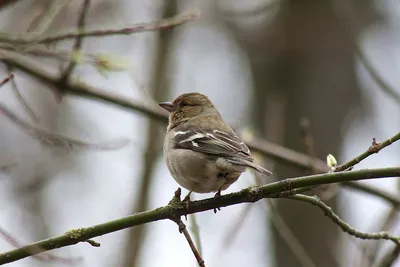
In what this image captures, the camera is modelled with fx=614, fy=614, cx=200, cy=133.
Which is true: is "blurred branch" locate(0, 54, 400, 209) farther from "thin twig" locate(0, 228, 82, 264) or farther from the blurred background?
"thin twig" locate(0, 228, 82, 264)

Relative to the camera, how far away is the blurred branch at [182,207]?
2520 mm

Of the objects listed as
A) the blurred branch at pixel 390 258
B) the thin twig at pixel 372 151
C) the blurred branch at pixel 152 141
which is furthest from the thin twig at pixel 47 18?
the blurred branch at pixel 390 258

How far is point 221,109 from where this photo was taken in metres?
9.30

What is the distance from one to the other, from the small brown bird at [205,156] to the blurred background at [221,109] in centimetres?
57

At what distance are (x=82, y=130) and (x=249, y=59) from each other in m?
2.60

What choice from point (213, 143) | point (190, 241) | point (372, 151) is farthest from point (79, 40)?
point (372, 151)

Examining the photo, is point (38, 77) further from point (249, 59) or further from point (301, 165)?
point (249, 59)

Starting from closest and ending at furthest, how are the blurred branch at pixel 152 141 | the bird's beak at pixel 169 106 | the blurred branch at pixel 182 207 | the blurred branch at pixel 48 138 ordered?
the blurred branch at pixel 182 207
the blurred branch at pixel 48 138
the bird's beak at pixel 169 106
the blurred branch at pixel 152 141

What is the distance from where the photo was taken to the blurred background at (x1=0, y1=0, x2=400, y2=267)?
648 centimetres

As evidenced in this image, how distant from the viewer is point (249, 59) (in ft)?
28.8

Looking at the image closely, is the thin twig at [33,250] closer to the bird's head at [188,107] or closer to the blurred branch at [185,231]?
the blurred branch at [185,231]

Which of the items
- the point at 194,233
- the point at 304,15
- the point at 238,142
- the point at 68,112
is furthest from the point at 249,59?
the point at 194,233

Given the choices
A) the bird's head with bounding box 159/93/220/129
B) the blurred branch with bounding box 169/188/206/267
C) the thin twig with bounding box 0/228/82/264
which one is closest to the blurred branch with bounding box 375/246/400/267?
the blurred branch with bounding box 169/188/206/267

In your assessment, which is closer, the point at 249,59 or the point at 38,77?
the point at 38,77
